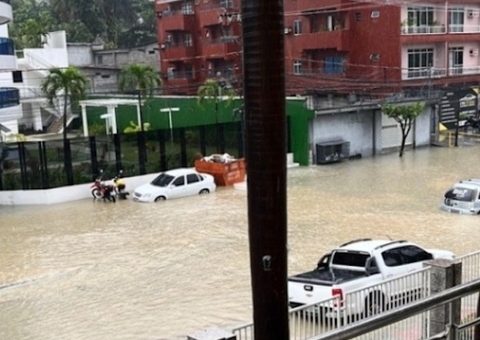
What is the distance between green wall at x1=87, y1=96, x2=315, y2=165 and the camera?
2698 cm

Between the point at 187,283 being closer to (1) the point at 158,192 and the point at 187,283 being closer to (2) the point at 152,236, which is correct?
(2) the point at 152,236

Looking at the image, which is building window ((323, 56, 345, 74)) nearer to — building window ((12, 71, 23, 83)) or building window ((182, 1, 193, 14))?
building window ((182, 1, 193, 14))

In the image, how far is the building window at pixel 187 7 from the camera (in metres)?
42.7

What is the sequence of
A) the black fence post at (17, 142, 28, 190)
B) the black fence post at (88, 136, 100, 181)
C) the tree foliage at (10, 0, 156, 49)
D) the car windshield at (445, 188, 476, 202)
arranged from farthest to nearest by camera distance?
the tree foliage at (10, 0, 156, 49) < the black fence post at (88, 136, 100, 181) < the black fence post at (17, 142, 28, 190) < the car windshield at (445, 188, 476, 202)

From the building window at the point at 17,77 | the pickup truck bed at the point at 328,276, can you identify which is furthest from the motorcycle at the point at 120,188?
the building window at the point at 17,77

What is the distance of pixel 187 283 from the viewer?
1222 centimetres

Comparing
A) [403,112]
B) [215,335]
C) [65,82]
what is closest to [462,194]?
[403,112]

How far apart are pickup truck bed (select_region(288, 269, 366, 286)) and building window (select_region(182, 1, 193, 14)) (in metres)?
35.2

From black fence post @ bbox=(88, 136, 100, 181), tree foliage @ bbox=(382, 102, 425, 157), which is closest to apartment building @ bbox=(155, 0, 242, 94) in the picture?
tree foliage @ bbox=(382, 102, 425, 157)

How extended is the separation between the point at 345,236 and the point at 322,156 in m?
12.1

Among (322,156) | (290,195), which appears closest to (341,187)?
(290,195)

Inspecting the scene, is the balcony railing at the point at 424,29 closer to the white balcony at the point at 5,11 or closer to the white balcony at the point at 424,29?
the white balcony at the point at 424,29

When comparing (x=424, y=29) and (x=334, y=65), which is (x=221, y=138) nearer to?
(x=334, y=65)

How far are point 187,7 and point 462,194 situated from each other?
101 feet
